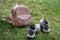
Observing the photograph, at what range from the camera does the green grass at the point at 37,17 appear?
2174mm

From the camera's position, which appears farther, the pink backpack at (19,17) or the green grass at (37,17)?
the pink backpack at (19,17)

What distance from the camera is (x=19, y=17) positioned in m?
2.29

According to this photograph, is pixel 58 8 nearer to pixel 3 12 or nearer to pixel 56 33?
pixel 56 33

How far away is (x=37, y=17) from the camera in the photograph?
2.55 m

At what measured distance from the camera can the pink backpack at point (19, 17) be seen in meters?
2.30

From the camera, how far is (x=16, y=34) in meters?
2.20

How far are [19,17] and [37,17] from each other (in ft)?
1.17

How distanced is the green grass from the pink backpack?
7cm

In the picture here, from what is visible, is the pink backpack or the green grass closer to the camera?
the green grass

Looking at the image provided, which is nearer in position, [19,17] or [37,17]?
[19,17]

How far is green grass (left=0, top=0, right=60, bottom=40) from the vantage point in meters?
2.17

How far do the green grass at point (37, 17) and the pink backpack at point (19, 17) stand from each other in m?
0.07

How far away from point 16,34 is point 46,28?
15.3 inches

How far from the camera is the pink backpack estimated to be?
7.54 feet
